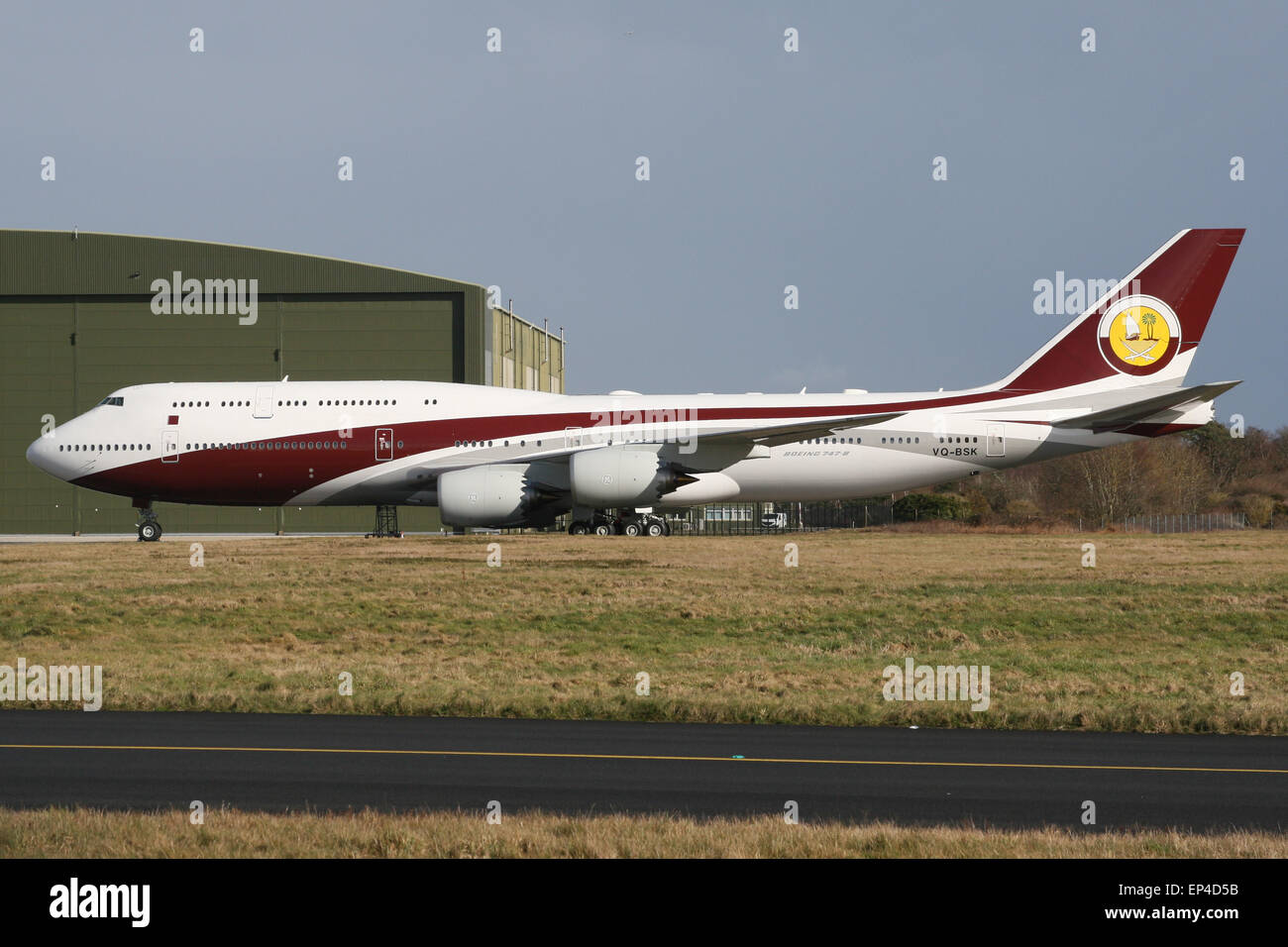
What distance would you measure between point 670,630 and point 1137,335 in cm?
2651

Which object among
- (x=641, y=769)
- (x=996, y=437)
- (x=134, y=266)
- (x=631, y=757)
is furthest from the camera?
(x=134, y=266)

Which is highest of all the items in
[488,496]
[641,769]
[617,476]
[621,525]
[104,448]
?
[104,448]

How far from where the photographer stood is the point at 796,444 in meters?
43.4

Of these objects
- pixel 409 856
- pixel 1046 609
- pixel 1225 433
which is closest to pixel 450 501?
pixel 1046 609

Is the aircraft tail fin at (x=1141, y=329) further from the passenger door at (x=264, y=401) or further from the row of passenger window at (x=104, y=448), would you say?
the row of passenger window at (x=104, y=448)

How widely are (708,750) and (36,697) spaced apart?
29.6 feet

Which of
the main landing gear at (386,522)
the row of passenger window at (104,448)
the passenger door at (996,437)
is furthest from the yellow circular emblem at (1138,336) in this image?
the row of passenger window at (104,448)

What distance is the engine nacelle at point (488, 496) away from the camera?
38.7 meters

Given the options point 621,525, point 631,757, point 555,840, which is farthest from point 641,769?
point 621,525

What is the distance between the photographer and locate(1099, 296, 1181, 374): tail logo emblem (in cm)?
4472

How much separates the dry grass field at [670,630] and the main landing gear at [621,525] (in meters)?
6.25

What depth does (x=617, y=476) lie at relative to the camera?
38.7m

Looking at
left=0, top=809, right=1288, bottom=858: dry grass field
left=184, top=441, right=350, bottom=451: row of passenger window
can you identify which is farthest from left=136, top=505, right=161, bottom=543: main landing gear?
left=0, top=809, right=1288, bottom=858: dry grass field

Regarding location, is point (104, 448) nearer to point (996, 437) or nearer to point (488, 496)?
point (488, 496)
